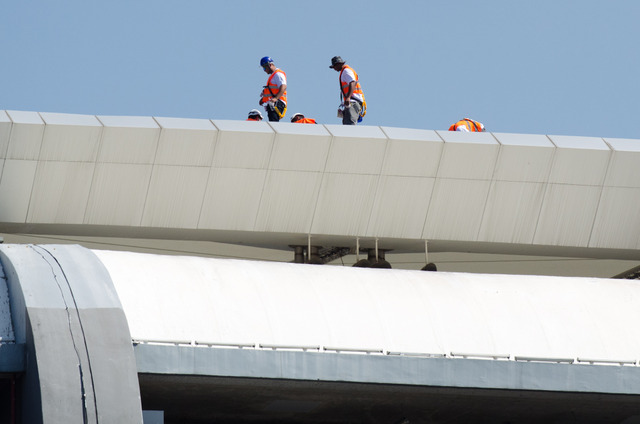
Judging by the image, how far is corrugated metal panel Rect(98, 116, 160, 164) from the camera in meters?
21.9

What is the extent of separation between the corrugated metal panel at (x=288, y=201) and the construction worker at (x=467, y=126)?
10.2ft

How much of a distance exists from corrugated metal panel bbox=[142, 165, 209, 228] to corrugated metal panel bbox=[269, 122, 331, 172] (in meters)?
1.47

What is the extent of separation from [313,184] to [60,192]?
192 inches

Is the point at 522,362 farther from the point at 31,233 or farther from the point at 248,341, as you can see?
the point at 31,233

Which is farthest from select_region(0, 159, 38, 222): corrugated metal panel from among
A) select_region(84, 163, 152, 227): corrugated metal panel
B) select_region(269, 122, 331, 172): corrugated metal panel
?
select_region(269, 122, 331, 172): corrugated metal panel

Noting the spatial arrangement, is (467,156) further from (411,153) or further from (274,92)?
(274,92)

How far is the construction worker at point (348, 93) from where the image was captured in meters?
22.7

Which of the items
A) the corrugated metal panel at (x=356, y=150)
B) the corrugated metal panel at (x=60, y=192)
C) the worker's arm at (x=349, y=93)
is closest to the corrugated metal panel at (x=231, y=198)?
the corrugated metal panel at (x=356, y=150)

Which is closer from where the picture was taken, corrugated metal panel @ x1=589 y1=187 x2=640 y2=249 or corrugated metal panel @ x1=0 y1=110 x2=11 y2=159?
corrugated metal panel @ x1=0 y1=110 x2=11 y2=159

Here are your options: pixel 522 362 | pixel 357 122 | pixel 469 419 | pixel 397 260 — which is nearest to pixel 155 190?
pixel 357 122

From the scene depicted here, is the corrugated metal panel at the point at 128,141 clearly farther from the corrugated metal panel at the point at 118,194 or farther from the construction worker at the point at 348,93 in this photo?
the construction worker at the point at 348,93

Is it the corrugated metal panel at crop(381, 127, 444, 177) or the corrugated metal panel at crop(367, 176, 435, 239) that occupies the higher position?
the corrugated metal panel at crop(381, 127, 444, 177)

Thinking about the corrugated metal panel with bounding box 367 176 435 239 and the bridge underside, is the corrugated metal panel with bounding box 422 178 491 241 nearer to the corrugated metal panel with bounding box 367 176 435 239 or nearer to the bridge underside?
the corrugated metal panel with bounding box 367 176 435 239

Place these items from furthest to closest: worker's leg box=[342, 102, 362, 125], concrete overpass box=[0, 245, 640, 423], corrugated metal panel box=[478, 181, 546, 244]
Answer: corrugated metal panel box=[478, 181, 546, 244], worker's leg box=[342, 102, 362, 125], concrete overpass box=[0, 245, 640, 423]
